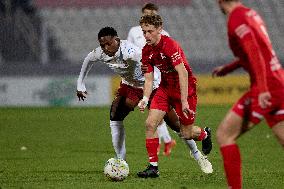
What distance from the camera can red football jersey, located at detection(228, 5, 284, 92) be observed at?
636 centimetres

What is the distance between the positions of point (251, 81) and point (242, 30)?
0.49 meters

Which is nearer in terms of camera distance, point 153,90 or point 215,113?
point 153,90

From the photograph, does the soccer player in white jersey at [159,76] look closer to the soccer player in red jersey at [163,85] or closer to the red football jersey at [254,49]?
the soccer player in red jersey at [163,85]

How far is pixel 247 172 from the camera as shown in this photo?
9.98 metres

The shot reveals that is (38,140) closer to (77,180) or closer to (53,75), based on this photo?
(77,180)

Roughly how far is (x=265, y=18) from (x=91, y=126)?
10.9 metres

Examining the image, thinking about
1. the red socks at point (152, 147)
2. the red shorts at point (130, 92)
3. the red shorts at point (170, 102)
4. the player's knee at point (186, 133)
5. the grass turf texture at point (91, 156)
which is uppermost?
the red shorts at point (130, 92)

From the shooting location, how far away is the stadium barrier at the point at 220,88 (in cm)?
2370

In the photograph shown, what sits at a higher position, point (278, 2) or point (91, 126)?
point (278, 2)

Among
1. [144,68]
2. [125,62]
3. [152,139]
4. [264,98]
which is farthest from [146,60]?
[264,98]

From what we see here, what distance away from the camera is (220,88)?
24109 millimetres

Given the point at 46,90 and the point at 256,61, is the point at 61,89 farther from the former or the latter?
the point at 256,61

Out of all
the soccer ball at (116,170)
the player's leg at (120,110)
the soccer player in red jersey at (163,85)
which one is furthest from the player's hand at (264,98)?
the player's leg at (120,110)

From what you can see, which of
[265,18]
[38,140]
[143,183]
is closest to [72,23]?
[265,18]
